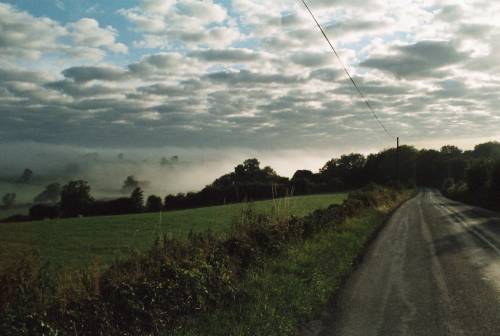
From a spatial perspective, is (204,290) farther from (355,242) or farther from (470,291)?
(355,242)

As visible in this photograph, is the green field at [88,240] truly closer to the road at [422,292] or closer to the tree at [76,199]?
the road at [422,292]

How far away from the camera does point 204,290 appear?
8727 mm

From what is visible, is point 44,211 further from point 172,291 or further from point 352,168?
point 352,168

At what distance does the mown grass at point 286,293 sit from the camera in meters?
7.45

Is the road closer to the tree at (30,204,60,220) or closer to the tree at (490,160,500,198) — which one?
the tree at (490,160,500,198)

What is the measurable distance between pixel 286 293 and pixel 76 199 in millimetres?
67309

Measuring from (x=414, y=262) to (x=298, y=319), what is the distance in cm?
705

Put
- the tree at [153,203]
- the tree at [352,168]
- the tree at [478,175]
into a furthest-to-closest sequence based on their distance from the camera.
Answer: the tree at [352,168] < the tree at [153,203] < the tree at [478,175]

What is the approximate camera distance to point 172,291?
8195 millimetres

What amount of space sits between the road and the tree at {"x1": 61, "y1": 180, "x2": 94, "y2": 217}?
2161 inches

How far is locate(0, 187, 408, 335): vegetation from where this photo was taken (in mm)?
6672

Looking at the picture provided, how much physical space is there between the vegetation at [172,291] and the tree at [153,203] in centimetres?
5744

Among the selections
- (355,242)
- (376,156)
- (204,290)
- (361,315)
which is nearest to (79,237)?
(355,242)

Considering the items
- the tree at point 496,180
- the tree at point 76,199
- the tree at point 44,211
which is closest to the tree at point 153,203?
the tree at point 76,199
